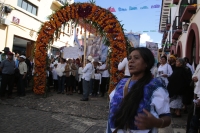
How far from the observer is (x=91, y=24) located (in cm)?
870

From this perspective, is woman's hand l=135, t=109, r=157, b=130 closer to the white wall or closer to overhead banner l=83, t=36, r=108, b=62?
overhead banner l=83, t=36, r=108, b=62

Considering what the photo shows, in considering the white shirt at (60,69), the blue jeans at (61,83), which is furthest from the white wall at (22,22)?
the blue jeans at (61,83)

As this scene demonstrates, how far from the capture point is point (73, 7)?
863 centimetres

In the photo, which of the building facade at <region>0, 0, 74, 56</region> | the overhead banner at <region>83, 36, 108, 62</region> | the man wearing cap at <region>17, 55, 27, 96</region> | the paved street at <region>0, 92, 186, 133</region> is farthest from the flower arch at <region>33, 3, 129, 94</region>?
the building facade at <region>0, 0, 74, 56</region>

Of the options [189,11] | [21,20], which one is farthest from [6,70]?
[21,20]

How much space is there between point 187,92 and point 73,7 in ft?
18.9

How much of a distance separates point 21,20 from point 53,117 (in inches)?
509

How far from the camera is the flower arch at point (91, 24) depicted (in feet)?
26.1

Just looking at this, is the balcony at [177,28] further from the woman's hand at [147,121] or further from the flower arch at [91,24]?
the woman's hand at [147,121]

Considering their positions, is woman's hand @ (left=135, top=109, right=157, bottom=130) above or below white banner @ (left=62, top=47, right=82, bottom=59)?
below

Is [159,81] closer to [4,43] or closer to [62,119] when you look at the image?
[62,119]

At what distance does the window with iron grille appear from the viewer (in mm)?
16328

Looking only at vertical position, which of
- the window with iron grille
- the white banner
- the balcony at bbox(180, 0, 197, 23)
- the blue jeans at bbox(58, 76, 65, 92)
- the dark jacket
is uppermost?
the window with iron grille

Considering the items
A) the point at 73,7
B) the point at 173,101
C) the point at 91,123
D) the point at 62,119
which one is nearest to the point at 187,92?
the point at 173,101
